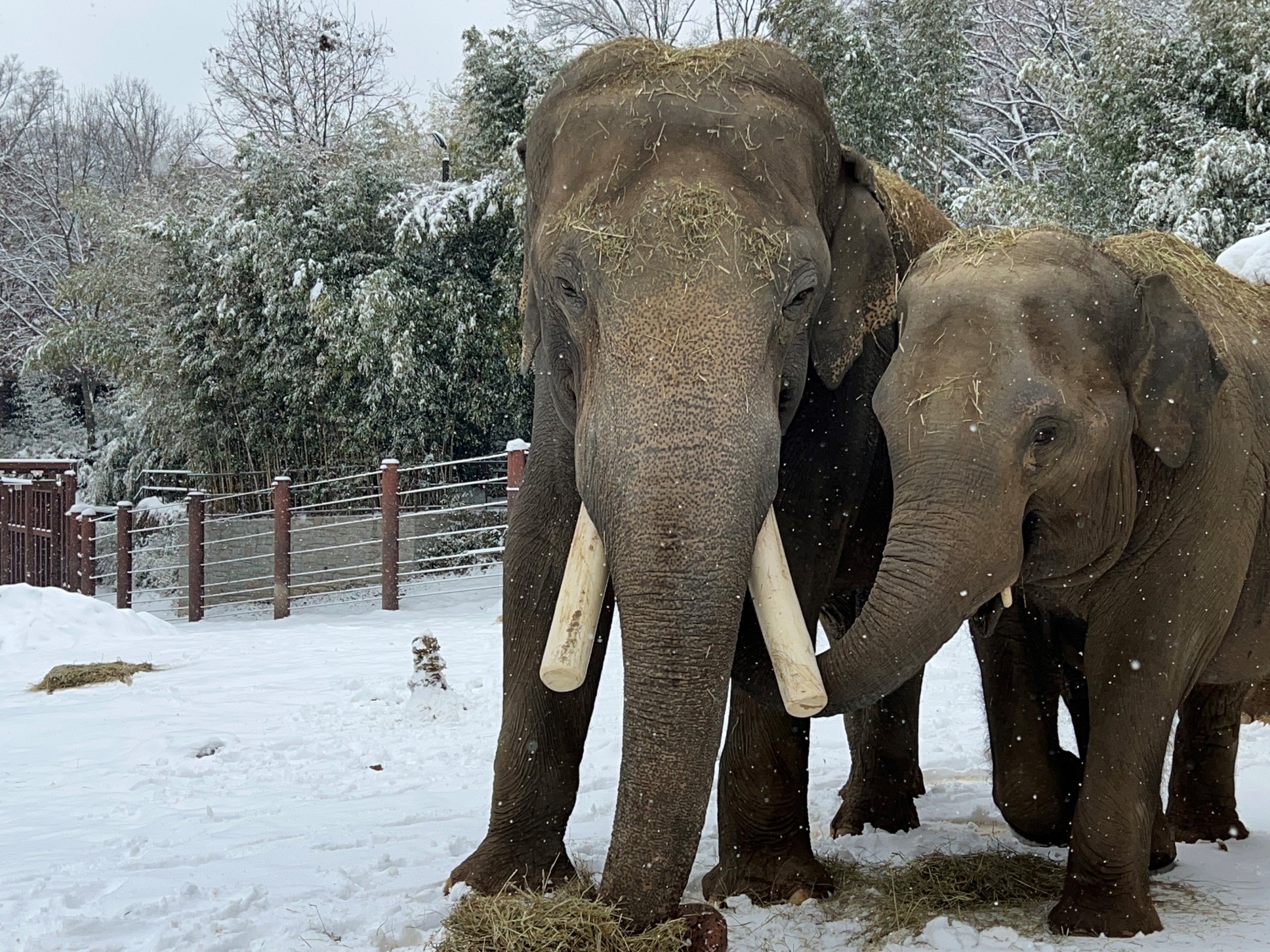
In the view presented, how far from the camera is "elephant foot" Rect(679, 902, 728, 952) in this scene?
129 inches

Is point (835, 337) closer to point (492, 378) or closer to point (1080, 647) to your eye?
point (1080, 647)

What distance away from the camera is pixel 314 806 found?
230 inches

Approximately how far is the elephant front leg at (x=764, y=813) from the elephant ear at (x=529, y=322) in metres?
1.23

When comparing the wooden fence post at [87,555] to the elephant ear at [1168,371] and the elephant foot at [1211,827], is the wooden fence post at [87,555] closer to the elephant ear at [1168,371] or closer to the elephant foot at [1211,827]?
the elephant foot at [1211,827]

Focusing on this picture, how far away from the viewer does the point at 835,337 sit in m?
3.96

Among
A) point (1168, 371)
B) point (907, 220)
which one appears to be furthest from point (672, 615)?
point (907, 220)

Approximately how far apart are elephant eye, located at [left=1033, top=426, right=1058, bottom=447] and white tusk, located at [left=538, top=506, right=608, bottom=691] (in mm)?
1202

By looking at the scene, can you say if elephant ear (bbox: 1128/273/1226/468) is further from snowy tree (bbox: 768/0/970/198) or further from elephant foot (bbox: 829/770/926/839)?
snowy tree (bbox: 768/0/970/198)

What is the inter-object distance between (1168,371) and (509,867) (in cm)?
249

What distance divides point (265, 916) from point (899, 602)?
85.7 inches

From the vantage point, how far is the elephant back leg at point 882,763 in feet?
17.7

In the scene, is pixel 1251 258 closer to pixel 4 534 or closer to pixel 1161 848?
pixel 1161 848

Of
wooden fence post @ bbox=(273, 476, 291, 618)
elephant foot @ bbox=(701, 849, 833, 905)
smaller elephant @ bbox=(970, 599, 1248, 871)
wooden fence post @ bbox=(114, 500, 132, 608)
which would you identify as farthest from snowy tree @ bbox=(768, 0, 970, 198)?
elephant foot @ bbox=(701, 849, 833, 905)

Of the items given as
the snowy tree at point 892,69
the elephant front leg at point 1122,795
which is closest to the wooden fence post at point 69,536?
the snowy tree at point 892,69
